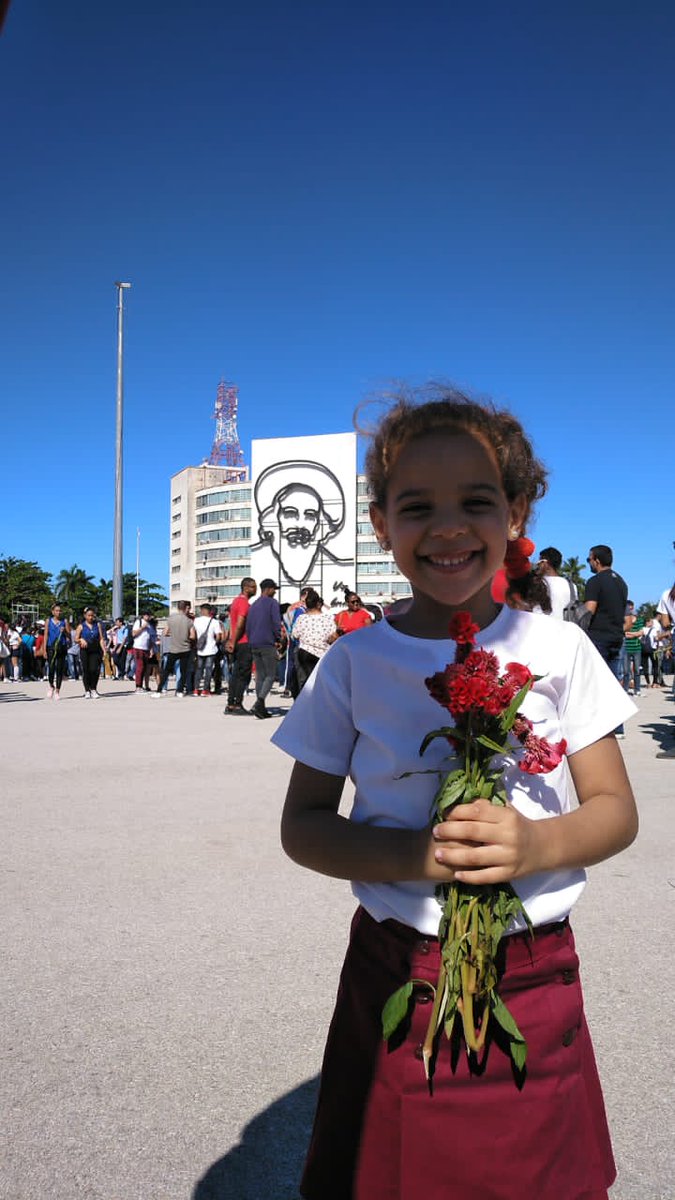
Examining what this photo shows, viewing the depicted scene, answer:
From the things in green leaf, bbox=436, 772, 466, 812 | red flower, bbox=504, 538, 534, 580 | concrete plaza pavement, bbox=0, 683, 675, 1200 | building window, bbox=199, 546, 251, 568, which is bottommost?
concrete plaza pavement, bbox=0, 683, 675, 1200

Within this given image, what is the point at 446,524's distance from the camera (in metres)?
1.43

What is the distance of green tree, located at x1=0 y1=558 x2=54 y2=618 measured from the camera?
249 ft

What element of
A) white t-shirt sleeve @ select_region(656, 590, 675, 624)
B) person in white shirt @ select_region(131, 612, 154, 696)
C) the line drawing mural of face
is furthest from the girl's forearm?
the line drawing mural of face

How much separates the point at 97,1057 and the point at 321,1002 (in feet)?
2.41

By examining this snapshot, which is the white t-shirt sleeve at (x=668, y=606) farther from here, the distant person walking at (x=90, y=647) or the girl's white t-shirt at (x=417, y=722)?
the distant person walking at (x=90, y=647)

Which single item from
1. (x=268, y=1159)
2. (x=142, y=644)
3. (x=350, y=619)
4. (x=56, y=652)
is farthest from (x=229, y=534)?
(x=268, y=1159)

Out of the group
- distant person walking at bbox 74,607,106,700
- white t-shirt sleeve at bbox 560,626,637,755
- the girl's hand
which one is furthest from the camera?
distant person walking at bbox 74,607,106,700

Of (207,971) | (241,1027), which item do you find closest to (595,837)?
(241,1027)

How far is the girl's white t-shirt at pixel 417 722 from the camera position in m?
1.38

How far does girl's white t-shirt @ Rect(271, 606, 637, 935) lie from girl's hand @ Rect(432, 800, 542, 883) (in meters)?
0.16

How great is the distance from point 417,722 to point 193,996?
212cm

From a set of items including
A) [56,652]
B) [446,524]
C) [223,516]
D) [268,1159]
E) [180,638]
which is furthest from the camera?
[223,516]

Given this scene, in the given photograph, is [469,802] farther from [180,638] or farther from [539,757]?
[180,638]

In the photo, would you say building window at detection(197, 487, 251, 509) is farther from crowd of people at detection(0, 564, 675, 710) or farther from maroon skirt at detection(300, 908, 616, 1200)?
maroon skirt at detection(300, 908, 616, 1200)
